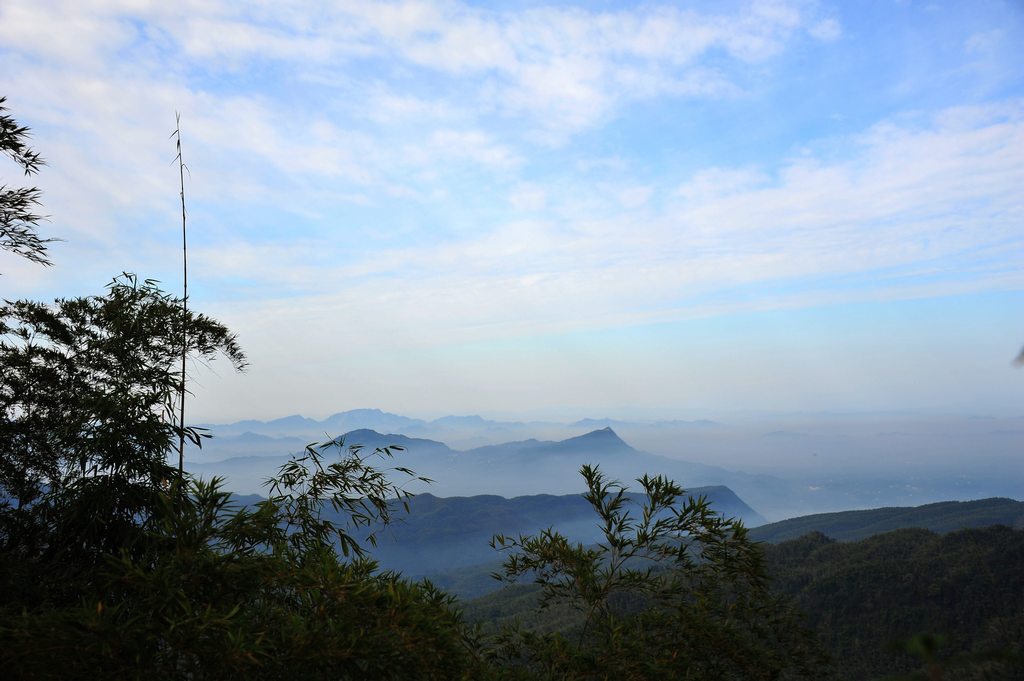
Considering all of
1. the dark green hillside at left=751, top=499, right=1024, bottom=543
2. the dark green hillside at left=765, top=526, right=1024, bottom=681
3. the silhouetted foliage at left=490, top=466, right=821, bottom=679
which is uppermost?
the silhouetted foliage at left=490, top=466, right=821, bottom=679

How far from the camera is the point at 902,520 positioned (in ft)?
386

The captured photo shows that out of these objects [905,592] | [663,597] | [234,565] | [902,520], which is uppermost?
[234,565]

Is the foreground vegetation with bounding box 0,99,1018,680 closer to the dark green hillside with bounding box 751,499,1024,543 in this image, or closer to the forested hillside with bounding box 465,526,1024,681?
the forested hillside with bounding box 465,526,1024,681

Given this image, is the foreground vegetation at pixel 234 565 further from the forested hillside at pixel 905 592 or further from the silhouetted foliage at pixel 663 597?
the forested hillside at pixel 905 592

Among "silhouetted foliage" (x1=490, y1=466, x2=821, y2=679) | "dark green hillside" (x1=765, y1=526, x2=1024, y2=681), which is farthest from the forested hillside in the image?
"silhouetted foliage" (x1=490, y1=466, x2=821, y2=679)

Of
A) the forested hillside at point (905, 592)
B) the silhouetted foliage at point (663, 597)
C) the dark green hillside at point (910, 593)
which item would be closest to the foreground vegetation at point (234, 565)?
the silhouetted foliage at point (663, 597)

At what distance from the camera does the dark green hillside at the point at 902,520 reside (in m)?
103

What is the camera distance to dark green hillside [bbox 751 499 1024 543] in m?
103

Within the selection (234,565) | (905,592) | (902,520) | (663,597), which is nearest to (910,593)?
(905,592)

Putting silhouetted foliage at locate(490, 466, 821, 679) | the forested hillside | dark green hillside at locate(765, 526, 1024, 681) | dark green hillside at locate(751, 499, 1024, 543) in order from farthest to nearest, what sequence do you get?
dark green hillside at locate(751, 499, 1024, 543) → dark green hillside at locate(765, 526, 1024, 681) → the forested hillside → silhouetted foliage at locate(490, 466, 821, 679)

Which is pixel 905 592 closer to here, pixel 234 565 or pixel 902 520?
pixel 234 565

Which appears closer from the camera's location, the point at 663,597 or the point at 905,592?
the point at 663,597

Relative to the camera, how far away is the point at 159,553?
7.58 meters

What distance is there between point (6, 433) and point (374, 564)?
8.06 m
